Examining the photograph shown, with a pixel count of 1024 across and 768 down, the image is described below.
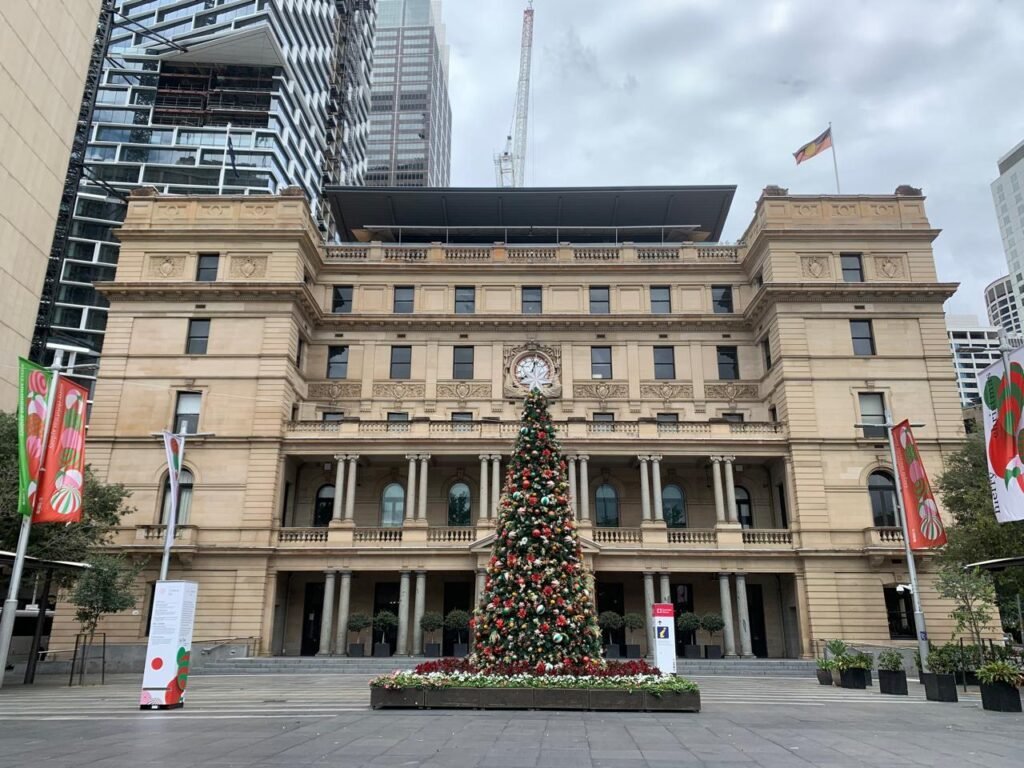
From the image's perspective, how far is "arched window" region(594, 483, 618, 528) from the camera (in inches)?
1506

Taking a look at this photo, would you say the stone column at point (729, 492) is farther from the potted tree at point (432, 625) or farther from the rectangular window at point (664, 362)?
the potted tree at point (432, 625)

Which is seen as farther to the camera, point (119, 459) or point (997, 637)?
point (119, 459)

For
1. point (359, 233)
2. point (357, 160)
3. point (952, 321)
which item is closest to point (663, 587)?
point (359, 233)

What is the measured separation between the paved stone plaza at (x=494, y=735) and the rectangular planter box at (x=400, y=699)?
1.69ft

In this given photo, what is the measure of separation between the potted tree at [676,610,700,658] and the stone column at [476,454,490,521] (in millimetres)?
10307

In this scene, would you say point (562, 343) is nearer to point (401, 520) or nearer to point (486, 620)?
point (401, 520)

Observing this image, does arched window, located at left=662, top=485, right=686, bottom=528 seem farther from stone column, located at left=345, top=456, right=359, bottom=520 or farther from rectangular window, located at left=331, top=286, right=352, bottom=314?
rectangular window, located at left=331, top=286, right=352, bottom=314

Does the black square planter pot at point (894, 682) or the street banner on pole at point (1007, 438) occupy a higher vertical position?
the street banner on pole at point (1007, 438)

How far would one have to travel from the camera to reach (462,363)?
133ft

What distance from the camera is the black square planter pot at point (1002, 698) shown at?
1683cm

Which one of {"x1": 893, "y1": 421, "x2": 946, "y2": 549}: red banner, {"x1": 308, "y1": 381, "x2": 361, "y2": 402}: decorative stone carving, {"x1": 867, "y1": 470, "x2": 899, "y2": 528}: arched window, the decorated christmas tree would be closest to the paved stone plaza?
the decorated christmas tree

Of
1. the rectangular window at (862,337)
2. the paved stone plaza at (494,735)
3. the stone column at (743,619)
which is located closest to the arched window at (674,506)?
the stone column at (743,619)

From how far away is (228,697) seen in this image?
19844 mm

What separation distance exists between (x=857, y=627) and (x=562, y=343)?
19935mm
